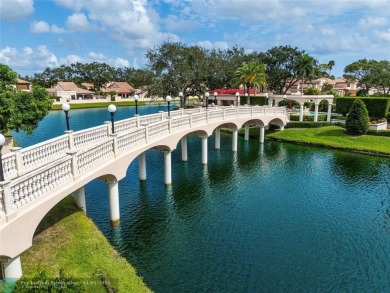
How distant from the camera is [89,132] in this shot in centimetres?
1864

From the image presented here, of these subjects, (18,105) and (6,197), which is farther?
(18,105)

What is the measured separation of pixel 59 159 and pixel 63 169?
20.1 inches

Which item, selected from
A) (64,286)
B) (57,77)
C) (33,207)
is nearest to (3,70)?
(33,207)

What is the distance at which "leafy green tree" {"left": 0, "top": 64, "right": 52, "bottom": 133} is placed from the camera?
26.8 m

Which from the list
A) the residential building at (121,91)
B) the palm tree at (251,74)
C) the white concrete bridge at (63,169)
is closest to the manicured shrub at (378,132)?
the palm tree at (251,74)

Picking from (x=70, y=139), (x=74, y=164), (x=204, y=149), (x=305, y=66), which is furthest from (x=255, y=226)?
(x=305, y=66)

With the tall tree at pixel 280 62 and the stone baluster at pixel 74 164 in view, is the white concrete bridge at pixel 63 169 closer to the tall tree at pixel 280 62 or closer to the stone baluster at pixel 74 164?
the stone baluster at pixel 74 164

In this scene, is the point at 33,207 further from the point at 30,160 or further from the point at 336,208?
the point at 336,208

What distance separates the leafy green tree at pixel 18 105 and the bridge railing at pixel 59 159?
11857 mm

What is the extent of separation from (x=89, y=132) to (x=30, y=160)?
4673mm

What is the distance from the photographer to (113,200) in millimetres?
17828

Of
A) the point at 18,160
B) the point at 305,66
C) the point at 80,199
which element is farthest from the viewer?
the point at 305,66

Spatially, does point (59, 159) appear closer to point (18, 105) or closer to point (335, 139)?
point (18, 105)

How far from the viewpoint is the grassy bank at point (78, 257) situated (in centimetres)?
1136
